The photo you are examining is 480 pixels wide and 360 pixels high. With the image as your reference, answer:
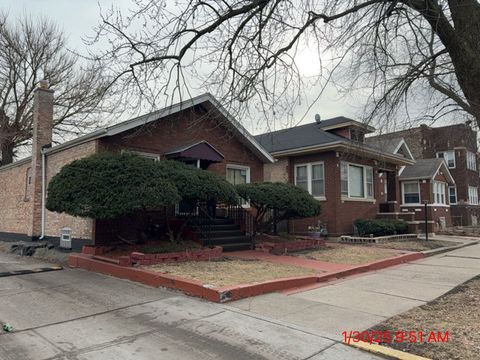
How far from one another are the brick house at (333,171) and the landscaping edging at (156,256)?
7568 mm

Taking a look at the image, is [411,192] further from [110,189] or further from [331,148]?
[110,189]

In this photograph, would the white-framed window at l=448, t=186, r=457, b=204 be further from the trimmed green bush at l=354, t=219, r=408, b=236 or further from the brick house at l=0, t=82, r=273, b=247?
the brick house at l=0, t=82, r=273, b=247

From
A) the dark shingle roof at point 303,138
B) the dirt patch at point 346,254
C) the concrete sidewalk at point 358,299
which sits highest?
the dark shingle roof at point 303,138

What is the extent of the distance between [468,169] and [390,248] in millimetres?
26105

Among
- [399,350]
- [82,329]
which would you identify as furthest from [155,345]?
[399,350]

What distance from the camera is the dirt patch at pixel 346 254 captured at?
1091 centimetres

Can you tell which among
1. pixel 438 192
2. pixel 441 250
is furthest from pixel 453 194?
pixel 441 250

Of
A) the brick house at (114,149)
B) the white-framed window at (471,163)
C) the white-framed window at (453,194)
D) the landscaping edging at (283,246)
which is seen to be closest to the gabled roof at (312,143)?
the brick house at (114,149)

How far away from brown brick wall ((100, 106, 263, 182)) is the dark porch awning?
381mm

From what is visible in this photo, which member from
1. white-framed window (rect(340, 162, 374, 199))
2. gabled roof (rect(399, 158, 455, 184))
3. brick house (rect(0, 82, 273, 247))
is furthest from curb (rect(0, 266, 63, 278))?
gabled roof (rect(399, 158, 455, 184))

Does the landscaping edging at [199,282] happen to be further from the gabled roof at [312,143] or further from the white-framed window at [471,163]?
the white-framed window at [471,163]

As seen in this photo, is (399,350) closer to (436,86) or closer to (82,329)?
(82,329)

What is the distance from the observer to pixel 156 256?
29.9 ft

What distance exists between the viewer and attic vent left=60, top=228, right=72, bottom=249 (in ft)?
40.7
